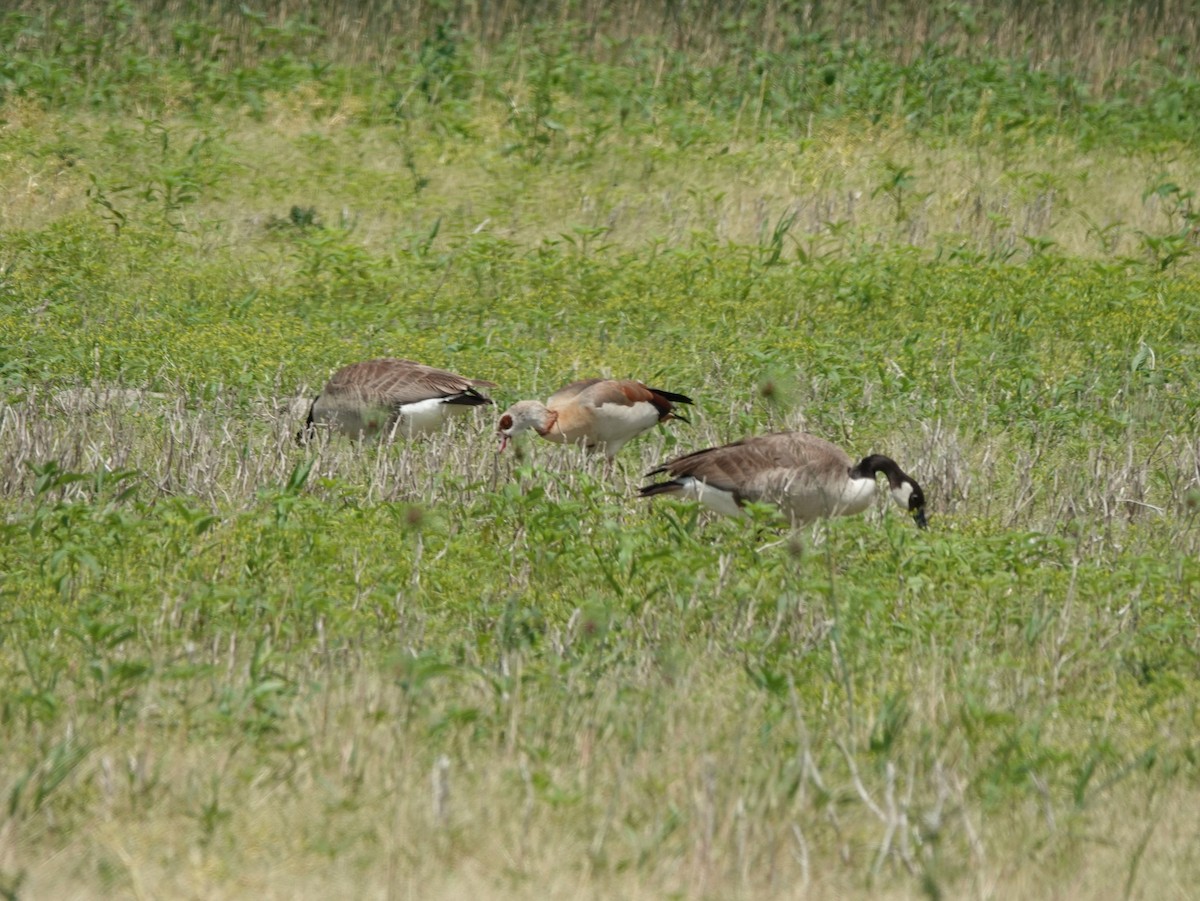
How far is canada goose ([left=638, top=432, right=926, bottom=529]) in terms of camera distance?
27.6ft

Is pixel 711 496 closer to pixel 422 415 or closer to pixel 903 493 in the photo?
pixel 903 493

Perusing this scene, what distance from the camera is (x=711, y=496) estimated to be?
28.4ft

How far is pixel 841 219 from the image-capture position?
15719 mm

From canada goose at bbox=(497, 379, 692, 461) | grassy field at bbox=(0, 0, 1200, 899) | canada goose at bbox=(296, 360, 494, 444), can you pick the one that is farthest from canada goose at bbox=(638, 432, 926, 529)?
Result: canada goose at bbox=(296, 360, 494, 444)

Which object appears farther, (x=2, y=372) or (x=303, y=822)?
(x=2, y=372)

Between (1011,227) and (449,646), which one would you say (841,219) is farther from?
(449,646)

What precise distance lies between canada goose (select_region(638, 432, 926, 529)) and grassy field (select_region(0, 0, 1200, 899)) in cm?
21

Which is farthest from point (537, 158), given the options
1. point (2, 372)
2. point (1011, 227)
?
point (2, 372)

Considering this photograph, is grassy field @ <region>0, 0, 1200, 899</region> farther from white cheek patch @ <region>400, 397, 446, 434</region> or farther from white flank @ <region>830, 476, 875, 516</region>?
white cheek patch @ <region>400, 397, 446, 434</region>

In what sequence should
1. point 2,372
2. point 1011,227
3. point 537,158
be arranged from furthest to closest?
point 537,158 < point 1011,227 < point 2,372

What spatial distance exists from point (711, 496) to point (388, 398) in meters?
2.49

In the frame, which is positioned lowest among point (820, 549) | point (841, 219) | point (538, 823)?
point (841, 219)

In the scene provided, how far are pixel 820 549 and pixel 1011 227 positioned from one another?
8.63m

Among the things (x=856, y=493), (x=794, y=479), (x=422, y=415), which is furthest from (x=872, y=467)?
(x=422, y=415)
